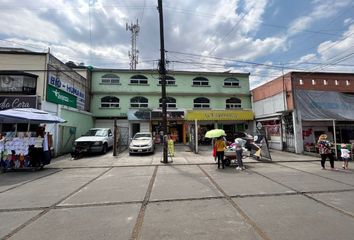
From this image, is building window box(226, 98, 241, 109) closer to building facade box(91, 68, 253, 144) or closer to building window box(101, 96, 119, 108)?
building facade box(91, 68, 253, 144)

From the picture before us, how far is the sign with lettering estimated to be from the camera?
51.9ft

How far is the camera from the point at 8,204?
5.62 m

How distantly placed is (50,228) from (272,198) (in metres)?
5.33

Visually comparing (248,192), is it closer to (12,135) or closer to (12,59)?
(12,135)

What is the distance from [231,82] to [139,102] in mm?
11693

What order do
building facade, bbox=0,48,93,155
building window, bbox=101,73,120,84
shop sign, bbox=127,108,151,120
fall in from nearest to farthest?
building facade, bbox=0,48,93,155 < shop sign, bbox=127,108,151,120 < building window, bbox=101,73,120,84

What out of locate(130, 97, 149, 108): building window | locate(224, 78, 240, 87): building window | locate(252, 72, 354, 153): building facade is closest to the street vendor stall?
locate(130, 97, 149, 108): building window

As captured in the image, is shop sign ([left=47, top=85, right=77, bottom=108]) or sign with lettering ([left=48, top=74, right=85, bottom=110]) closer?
shop sign ([left=47, top=85, right=77, bottom=108])

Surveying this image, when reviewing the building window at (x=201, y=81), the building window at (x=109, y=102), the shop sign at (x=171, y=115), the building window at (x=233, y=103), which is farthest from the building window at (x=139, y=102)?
the building window at (x=233, y=103)

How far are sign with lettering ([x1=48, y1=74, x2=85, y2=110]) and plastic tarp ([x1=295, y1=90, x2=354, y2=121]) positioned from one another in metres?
18.9

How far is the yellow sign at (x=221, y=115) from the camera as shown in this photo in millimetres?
21344

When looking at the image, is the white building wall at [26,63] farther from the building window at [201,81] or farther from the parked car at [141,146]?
the building window at [201,81]

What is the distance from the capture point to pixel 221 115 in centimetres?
2212

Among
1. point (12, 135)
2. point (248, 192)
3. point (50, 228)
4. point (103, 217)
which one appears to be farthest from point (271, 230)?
point (12, 135)
